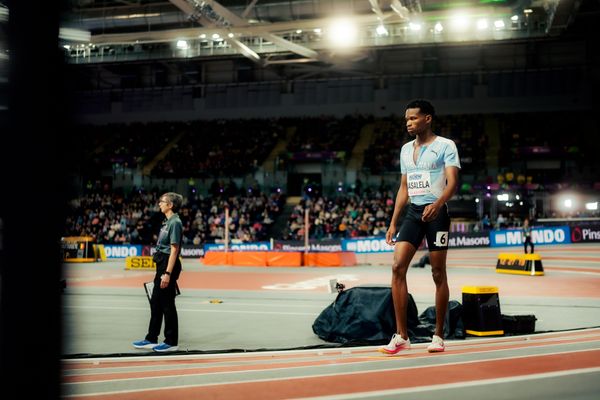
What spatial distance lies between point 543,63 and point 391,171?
1355 centimetres

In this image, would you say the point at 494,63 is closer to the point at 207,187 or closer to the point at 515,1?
the point at 515,1

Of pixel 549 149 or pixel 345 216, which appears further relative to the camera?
pixel 549 149

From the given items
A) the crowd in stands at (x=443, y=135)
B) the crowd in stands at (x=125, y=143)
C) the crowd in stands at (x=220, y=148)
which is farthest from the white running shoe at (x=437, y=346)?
the crowd in stands at (x=125, y=143)

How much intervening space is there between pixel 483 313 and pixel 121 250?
985 inches

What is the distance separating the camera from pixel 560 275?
1556 centimetres

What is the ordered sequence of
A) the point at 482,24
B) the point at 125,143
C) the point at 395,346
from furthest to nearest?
the point at 125,143
the point at 482,24
the point at 395,346

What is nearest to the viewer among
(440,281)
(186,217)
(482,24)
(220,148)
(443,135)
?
(440,281)

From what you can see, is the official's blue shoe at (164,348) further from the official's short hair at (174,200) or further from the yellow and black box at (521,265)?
the yellow and black box at (521,265)

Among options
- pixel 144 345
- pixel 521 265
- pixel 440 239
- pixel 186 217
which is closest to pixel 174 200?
pixel 144 345

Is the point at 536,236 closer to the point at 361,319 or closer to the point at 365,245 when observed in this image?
the point at 365,245

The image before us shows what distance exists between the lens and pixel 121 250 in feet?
94.2

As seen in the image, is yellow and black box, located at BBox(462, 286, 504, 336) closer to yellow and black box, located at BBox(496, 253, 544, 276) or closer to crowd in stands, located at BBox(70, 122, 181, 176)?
yellow and black box, located at BBox(496, 253, 544, 276)

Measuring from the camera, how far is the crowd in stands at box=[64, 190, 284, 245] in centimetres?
2934

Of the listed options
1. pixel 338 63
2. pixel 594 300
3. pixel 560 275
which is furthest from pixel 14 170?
pixel 338 63
